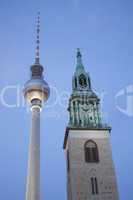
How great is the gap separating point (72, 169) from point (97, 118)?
10253 millimetres

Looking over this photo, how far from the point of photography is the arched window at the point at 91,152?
49438 mm

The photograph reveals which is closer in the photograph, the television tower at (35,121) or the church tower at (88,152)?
the television tower at (35,121)

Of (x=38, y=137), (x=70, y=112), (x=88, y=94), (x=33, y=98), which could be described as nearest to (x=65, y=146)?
(x=70, y=112)

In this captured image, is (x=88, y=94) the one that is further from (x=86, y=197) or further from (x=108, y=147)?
(x=86, y=197)

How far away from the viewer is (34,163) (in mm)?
31312

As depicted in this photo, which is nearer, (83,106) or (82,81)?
(83,106)

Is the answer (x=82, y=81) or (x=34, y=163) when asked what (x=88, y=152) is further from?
(x=34, y=163)

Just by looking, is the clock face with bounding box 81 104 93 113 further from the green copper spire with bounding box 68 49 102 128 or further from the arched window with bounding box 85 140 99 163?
the arched window with bounding box 85 140 99 163

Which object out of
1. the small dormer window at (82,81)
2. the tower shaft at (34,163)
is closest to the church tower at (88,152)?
the small dormer window at (82,81)

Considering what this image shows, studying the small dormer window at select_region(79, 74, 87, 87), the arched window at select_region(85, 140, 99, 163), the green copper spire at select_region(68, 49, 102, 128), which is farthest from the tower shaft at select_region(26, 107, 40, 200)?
the small dormer window at select_region(79, 74, 87, 87)

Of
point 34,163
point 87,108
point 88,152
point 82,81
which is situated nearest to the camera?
point 34,163

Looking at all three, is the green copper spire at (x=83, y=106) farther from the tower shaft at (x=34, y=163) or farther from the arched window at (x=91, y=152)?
the tower shaft at (x=34, y=163)

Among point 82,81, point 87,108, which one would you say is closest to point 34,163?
point 87,108

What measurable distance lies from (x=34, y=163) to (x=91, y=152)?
20.1 meters
